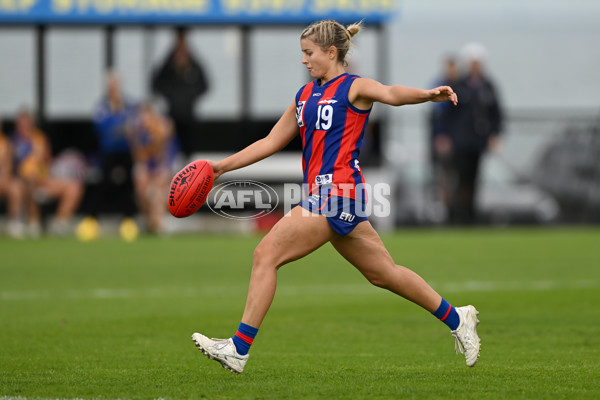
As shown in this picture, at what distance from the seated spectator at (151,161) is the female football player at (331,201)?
13.9 meters

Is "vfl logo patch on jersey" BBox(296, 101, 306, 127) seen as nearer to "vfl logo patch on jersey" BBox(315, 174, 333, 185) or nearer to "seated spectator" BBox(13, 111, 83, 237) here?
"vfl logo patch on jersey" BBox(315, 174, 333, 185)

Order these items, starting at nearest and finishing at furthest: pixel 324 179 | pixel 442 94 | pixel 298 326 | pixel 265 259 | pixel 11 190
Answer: pixel 442 94, pixel 265 259, pixel 324 179, pixel 298 326, pixel 11 190

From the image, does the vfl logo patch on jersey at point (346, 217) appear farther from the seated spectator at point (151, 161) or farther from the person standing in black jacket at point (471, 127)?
the seated spectator at point (151, 161)

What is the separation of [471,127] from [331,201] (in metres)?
15.5

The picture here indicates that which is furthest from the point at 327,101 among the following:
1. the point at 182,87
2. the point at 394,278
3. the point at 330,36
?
the point at 182,87

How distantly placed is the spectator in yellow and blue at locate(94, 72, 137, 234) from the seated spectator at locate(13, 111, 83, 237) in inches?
27.0

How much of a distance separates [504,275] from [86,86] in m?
12.7

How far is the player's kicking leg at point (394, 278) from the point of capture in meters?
6.47

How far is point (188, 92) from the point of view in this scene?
22141mm

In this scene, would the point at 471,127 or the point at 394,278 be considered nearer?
the point at 394,278

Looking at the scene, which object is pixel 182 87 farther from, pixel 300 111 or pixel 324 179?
pixel 324 179

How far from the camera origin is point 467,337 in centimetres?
670

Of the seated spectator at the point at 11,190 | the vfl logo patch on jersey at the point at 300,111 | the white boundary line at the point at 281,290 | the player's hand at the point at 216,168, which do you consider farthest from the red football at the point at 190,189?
the seated spectator at the point at 11,190

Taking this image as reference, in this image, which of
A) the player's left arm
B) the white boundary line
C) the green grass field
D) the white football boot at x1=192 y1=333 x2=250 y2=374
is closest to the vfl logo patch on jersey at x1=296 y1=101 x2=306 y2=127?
the player's left arm
